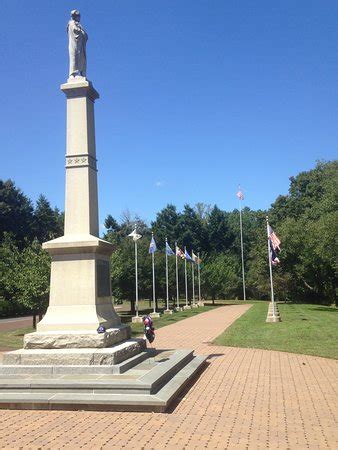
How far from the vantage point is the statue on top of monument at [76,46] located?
1111 centimetres

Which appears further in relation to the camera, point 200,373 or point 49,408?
point 200,373

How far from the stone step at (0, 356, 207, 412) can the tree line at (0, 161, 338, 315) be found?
14942 millimetres

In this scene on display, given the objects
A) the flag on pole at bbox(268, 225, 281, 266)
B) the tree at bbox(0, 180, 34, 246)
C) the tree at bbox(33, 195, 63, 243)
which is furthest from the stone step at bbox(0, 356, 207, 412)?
the tree at bbox(33, 195, 63, 243)

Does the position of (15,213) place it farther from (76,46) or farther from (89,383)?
(89,383)

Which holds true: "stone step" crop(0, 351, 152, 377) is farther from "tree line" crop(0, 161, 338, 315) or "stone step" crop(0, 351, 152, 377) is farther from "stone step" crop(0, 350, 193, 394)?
"tree line" crop(0, 161, 338, 315)

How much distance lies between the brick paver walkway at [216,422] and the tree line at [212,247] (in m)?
15.5

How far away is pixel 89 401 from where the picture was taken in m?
7.36

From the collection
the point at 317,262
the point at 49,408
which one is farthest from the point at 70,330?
the point at 317,262

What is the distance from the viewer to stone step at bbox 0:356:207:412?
727 centimetres

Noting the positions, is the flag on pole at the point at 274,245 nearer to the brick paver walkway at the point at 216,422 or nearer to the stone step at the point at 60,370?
the brick paver walkway at the point at 216,422

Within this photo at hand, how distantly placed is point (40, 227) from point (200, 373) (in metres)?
55.4

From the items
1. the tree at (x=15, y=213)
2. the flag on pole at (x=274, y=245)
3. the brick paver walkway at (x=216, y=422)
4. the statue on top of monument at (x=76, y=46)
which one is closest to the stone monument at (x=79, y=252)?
the statue on top of monument at (x=76, y=46)

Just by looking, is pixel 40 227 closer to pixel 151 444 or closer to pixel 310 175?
pixel 310 175

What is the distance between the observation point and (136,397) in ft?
24.3
